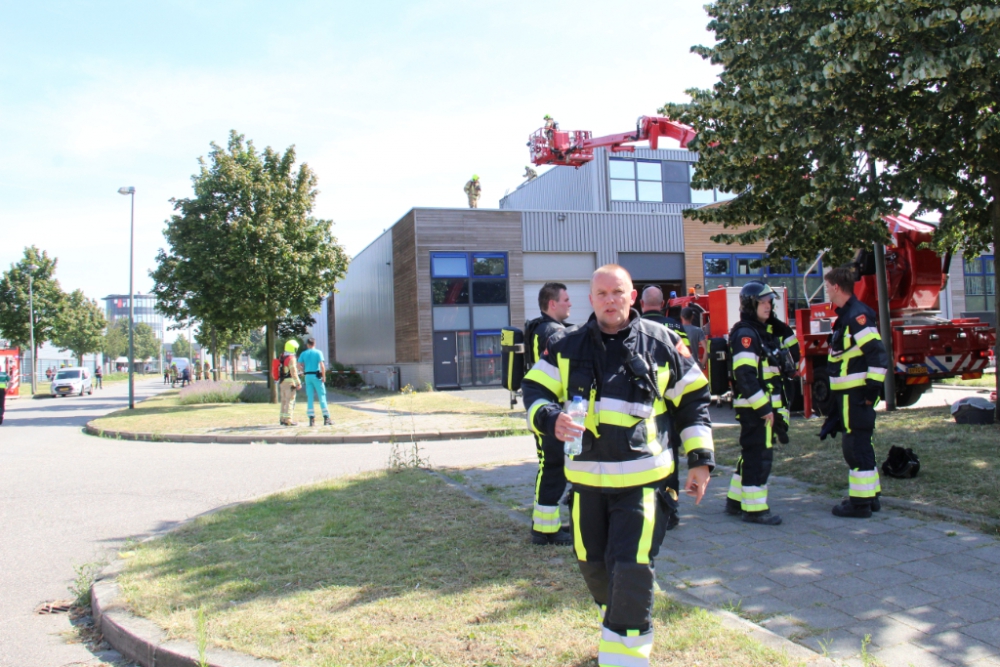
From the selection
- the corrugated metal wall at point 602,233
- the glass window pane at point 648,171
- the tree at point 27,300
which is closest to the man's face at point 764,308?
the corrugated metal wall at point 602,233

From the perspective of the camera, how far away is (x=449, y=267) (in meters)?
28.0

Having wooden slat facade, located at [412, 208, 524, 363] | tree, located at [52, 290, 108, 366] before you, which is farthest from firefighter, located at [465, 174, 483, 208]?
tree, located at [52, 290, 108, 366]

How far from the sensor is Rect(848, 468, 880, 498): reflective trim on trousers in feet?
18.1

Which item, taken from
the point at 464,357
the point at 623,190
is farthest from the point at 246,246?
the point at 623,190

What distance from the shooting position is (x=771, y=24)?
8.47 meters

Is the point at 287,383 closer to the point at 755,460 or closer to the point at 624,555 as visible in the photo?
the point at 755,460

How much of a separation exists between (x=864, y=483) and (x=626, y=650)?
346 cm

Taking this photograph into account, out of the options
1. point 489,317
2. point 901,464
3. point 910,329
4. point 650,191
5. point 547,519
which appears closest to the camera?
point 547,519

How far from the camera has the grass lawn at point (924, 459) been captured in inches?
235

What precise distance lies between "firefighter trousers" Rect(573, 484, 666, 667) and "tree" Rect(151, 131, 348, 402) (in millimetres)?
20840

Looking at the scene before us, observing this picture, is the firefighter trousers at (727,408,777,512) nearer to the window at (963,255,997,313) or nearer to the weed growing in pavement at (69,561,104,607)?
the weed growing in pavement at (69,561,104,607)

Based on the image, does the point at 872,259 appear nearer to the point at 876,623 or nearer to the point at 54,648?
the point at 876,623

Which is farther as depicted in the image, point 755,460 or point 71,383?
point 71,383

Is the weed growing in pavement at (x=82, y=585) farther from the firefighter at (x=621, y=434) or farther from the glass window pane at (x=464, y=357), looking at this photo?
the glass window pane at (x=464, y=357)
